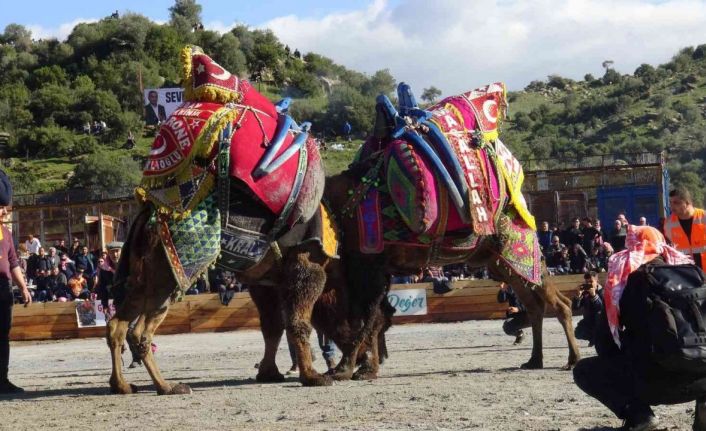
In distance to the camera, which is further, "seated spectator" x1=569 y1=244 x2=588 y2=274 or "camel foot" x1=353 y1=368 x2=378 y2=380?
"seated spectator" x1=569 y1=244 x2=588 y2=274

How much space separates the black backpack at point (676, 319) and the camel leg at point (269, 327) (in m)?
5.10

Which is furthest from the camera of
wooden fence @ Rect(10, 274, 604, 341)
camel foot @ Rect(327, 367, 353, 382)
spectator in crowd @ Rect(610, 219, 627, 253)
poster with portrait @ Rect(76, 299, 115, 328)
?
poster with portrait @ Rect(76, 299, 115, 328)

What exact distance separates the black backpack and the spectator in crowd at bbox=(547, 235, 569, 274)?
51.8 feet

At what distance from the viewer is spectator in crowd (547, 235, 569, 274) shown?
2266 cm

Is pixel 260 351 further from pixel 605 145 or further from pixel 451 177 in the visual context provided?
Result: pixel 605 145

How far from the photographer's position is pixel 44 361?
691 inches

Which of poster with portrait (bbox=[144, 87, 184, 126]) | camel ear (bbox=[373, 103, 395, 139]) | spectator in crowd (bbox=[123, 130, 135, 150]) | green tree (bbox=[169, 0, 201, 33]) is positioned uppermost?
green tree (bbox=[169, 0, 201, 33])

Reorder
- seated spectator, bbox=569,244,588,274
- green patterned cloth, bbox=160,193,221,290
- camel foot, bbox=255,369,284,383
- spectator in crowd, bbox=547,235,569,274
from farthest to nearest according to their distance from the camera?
spectator in crowd, bbox=547,235,569,274, seated spectator, bbox=569,244,588,274, camel foot, bbox=255,369,284,383, green patterned cloth, bbox=160,193,221,290

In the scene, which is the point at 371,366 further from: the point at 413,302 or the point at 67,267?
the point at 67,267

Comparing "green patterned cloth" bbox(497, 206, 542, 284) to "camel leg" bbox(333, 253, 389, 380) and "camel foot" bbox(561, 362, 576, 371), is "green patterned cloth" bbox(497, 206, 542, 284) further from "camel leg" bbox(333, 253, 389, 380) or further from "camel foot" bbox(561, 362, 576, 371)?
"camel leg" bbox(333, 253, 389, 380)

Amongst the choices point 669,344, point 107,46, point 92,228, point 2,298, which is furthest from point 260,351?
point 107,46

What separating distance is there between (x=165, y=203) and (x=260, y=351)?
282 inches

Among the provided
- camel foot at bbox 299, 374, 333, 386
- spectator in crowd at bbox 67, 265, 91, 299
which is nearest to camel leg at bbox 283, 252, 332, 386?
camel foot at bbox 299, 374, 333, 386

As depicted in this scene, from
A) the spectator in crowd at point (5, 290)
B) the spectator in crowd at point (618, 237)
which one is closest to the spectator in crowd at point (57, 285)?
the spectator in crowd at point (618, 237)
